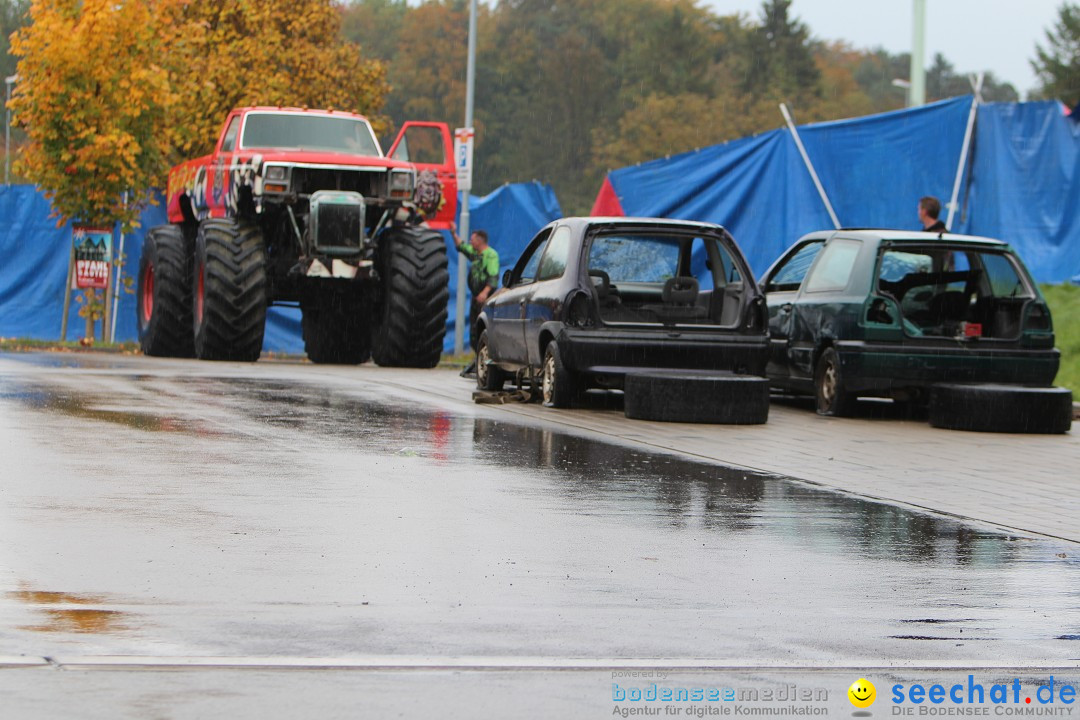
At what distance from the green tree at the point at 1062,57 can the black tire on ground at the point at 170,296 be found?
236ft

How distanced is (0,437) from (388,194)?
34.2 feet

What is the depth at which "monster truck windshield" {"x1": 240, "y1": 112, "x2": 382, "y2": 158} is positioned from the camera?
70.8 feet

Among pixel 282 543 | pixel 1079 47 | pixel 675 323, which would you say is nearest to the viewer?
pixel 282 543

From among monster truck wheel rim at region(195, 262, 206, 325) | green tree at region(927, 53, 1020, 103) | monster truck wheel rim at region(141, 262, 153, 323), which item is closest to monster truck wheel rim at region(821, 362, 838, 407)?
monster truck wheel rim at region(195, 262, 206, 325)

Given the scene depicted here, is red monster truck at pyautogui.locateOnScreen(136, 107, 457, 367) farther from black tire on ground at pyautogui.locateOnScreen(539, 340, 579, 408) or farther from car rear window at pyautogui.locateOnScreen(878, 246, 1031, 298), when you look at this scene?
car rear window at pyautogui.locateOnScreen(878, 246, 1031, 298)

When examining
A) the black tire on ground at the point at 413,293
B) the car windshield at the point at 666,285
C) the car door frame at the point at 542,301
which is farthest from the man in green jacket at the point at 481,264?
the car door frame at the point at 542,301

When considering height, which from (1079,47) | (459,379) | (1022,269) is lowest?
(459,379)

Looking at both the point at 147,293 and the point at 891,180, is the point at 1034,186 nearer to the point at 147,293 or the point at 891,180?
the point at 891,180

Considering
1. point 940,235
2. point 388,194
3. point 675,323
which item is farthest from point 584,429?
point 388,194

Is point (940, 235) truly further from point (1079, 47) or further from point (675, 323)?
point (1079, 47)

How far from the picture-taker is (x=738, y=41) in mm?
106250

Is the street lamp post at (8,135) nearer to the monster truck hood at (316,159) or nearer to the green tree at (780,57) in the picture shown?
the monster truck hood at (316,159)

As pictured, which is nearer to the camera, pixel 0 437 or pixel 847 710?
pixel 847 710

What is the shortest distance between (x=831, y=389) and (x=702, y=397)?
5.42 ft
